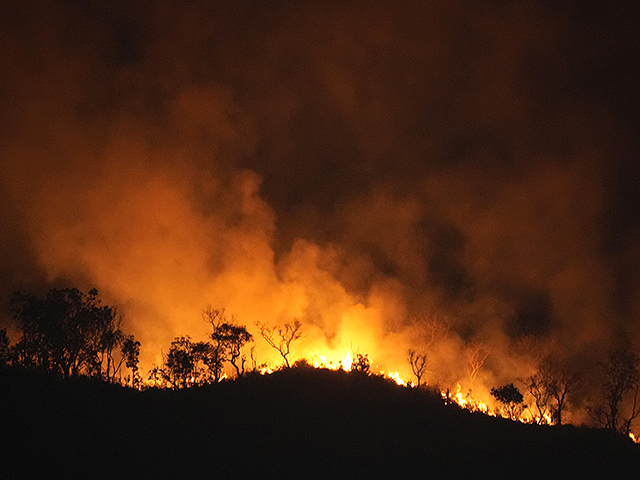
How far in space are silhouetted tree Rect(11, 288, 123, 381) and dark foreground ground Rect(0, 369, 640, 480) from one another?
1159 cm

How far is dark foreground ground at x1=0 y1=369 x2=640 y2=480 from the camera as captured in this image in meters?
16.4

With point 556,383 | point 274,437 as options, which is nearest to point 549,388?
point 556,383

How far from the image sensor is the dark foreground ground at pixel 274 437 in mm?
16438

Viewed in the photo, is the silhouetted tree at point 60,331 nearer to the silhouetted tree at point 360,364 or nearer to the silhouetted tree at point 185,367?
the silhouetted tree at point 185,367

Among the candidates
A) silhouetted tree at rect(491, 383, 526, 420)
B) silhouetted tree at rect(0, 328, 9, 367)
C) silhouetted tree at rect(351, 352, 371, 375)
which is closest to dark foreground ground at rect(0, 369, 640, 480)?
silhouetted tree at rect(351, 352, 371, 375)

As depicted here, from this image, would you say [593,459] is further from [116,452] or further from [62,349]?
[62,349]

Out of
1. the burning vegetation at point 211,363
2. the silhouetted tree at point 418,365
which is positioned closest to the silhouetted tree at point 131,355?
the burning vegetation at point 211,363

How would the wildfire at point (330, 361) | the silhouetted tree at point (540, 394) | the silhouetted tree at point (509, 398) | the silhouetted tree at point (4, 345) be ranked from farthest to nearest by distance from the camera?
the silhouetted tree at point (540, 394) → the wildfire at point (330, 361) → the silhouetted tree at point (509, 398) → the silhouetted tree at point (4, 345)

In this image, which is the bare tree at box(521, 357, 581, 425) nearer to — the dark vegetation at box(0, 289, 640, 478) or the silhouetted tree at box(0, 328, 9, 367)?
the dark vegetation at box(0, 289, 640, 478)

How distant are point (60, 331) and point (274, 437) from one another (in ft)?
68.5

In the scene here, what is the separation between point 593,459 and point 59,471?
95.7 feet

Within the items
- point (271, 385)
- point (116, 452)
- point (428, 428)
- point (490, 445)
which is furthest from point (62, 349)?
point (490, 445)

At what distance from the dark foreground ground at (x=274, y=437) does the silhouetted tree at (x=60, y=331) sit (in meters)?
11.6

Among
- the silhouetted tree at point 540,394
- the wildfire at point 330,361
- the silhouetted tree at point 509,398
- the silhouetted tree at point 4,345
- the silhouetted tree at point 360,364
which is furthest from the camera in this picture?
the silhouetted tree at point 540,394
